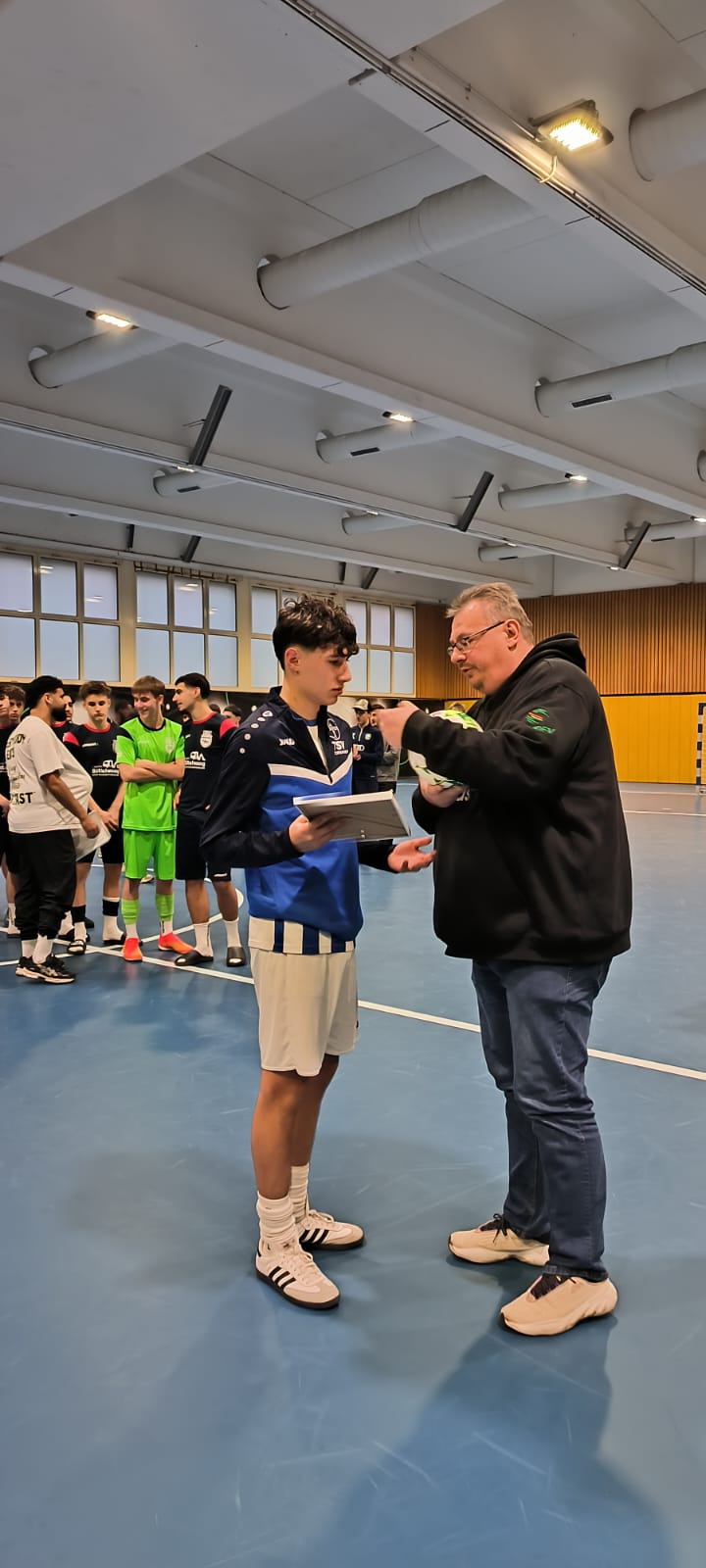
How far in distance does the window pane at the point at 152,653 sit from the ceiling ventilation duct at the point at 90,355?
37.3 feet

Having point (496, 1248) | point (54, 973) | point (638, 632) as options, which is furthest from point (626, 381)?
point (638, 632)

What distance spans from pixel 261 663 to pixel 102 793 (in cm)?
1511

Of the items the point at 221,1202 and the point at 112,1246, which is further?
the point at 221,1202

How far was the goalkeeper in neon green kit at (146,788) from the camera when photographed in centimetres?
636

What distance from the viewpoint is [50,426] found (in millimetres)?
9227

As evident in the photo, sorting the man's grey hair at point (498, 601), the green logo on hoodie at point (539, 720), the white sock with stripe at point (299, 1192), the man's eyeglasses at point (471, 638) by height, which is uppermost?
the man's grey hair at point (498, 601)

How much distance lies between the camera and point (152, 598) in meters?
20.5

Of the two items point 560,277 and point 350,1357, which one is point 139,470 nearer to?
point 560,277

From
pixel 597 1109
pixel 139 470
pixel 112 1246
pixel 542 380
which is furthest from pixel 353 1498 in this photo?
pixel 139 470

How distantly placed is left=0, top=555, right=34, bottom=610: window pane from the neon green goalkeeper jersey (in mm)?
12908

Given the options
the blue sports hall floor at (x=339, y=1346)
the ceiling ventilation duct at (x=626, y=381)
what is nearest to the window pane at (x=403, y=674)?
the ceiling ventilation duct at (x=626, y=381)

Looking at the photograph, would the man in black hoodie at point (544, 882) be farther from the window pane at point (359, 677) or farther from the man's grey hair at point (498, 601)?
the window pane at point (359, 677)

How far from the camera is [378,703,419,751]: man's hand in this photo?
7.73ft

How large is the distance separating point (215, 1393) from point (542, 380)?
9892 millimetres
